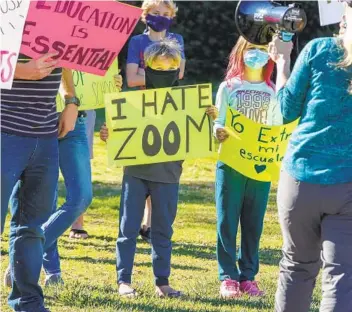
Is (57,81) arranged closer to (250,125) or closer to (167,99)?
(167,99)

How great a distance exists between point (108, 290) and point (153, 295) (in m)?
0.31

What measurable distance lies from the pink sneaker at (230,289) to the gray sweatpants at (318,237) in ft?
4.43

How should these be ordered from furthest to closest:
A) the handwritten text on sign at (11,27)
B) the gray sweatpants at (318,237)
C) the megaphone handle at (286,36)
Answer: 1. the megaphone handle at (286,36)
2. the handwritten text on sign at (11,27)
3. the gray sweatpants at (318,237)

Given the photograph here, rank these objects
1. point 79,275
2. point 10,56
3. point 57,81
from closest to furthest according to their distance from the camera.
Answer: point 10,56, point 57,81, point 79,275

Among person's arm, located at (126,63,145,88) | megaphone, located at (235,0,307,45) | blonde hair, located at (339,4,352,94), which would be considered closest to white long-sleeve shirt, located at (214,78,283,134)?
person's arm, located at (126,63,145,88)

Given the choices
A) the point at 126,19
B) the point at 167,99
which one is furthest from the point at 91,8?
the point at 167,99

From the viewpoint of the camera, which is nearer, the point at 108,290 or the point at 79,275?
the point at 108,290

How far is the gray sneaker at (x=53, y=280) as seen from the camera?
6.25m

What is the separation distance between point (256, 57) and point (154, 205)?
1.15 meters

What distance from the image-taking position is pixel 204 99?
6.40 m

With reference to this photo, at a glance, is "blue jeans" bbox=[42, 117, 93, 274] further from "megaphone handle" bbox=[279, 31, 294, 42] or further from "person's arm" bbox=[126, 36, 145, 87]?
"megaphone handle" bbox=[279, 31, 294, 42]

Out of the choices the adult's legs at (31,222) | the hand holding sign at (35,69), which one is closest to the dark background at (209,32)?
the adult's legs at (31,222)

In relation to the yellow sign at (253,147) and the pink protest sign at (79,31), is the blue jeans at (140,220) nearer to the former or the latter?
the yellow sign at (253,147)

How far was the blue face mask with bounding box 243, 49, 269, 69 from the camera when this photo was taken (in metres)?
6.24
